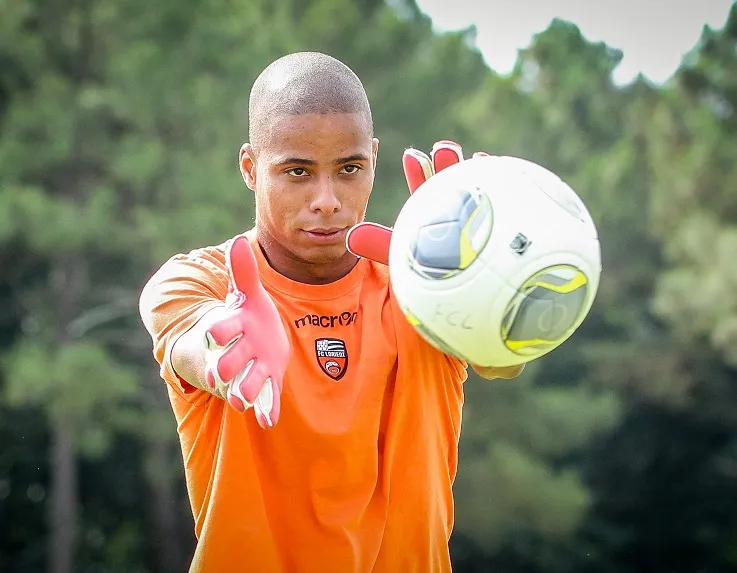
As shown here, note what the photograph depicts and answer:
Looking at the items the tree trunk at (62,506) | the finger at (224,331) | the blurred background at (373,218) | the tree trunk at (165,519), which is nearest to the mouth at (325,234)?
the finger at (224,331)

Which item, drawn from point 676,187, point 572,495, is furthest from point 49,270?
point 676,187

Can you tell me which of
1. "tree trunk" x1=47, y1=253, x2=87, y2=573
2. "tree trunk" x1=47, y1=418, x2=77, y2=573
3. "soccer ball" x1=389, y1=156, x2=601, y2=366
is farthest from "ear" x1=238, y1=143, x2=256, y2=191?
"tree trunk" x1=47, y1=418, x2=77, y2=573

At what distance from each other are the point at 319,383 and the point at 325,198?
22.0 inches

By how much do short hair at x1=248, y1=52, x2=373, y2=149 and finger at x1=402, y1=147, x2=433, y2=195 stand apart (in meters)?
0.15

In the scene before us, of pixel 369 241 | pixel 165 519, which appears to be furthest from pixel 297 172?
pixel 165 519

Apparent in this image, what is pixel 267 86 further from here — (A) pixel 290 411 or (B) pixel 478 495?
(B) pixel 478 495

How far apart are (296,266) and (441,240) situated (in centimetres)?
65

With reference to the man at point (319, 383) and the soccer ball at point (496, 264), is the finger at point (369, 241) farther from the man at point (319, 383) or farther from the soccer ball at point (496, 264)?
the soccer ball at point (496, 264)

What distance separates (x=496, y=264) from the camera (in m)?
2.66

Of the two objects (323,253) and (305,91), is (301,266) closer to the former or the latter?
(323,253)

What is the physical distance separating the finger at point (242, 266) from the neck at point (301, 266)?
60 centimetres

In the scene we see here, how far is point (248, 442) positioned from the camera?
121 inches

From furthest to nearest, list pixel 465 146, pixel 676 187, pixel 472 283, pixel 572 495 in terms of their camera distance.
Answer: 1. pixel 676 187
2. pixel 572 495
3. pixel 465 146
4. pixel 472 283

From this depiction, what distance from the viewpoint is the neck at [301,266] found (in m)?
3.19
